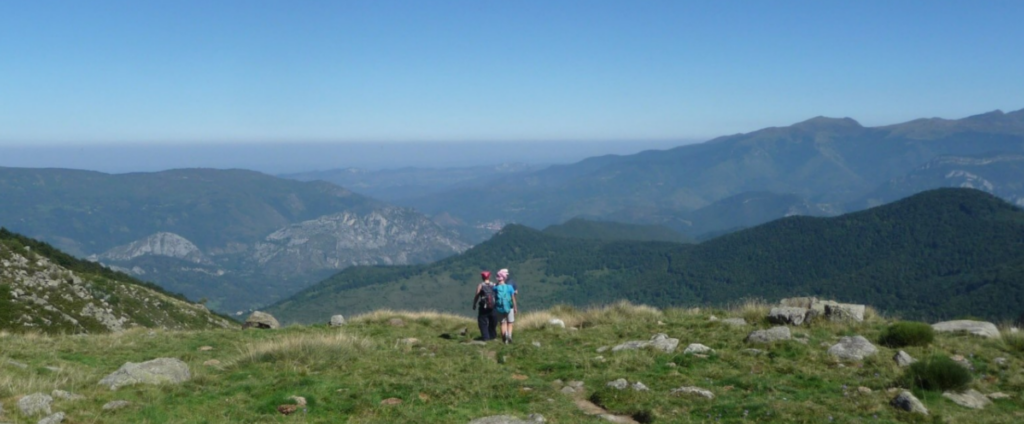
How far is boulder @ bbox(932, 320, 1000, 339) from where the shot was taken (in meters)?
16.0

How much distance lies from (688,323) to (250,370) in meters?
11.7

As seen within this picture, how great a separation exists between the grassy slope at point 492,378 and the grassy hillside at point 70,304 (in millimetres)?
9804

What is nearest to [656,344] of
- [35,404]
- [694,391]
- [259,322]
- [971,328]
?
[694,391]

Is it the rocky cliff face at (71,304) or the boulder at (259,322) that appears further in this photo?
the rocky cliff face at (71,304)

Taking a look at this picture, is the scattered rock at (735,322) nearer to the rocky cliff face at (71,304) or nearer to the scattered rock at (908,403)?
the scattered rock at (908,403)

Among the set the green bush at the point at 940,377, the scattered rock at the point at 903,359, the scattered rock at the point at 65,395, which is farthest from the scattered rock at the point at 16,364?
the scattered rock at the point at 903,359

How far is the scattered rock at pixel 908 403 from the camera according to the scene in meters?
10.2

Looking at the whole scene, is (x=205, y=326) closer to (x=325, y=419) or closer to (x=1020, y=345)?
(x=325, y=419)

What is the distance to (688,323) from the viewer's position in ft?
61.0

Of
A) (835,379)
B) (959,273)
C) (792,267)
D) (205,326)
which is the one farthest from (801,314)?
(792,267)

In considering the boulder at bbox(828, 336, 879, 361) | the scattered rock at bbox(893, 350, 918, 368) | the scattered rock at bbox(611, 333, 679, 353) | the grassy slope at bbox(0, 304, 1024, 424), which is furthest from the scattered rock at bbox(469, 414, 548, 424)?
the scattered rock at bbox(893, 350, 918, 368)

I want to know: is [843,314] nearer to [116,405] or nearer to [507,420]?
[507,420]

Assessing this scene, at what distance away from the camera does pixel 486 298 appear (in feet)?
57.2

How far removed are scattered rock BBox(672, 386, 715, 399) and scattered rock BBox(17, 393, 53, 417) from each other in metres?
9.75
